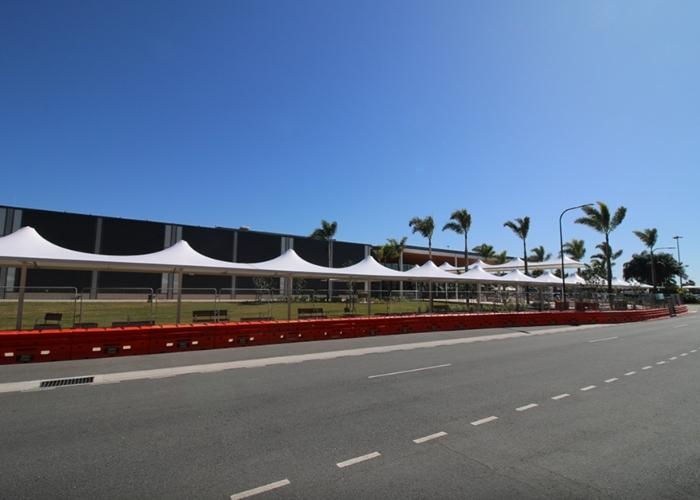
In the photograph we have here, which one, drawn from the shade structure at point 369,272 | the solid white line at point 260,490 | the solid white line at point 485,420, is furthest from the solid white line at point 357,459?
the shade structure at point 369,272

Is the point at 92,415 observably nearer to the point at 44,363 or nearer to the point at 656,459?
the point at 44,363

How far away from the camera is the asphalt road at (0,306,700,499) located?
13.4 ft

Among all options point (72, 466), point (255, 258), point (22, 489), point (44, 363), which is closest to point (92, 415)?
point (72, 466)

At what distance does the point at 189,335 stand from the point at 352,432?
32.9 ft

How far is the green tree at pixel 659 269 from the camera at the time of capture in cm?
7144

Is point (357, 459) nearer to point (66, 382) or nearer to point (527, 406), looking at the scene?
point (527, 406)

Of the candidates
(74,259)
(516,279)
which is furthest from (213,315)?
(516,279)

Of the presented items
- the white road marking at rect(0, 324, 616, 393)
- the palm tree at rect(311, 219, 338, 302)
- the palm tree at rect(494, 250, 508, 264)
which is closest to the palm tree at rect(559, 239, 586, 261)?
the palm tree at rect(494, 250, 508, 264)

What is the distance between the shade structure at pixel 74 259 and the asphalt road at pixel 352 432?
551 centimetres

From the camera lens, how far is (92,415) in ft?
20.7

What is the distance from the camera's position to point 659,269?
2827 inches

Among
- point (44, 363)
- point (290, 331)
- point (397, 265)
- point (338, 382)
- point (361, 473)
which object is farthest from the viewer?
point (397, 265)

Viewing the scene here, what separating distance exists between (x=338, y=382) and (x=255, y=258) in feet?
158

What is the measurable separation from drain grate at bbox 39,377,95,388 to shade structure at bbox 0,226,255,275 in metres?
7.32
